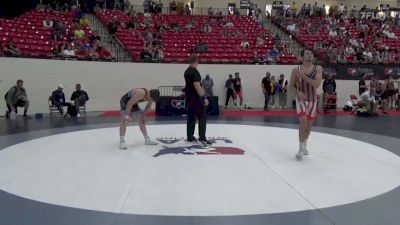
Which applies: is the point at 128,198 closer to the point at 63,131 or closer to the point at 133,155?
the point at 133,155

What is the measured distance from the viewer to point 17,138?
7254 mm

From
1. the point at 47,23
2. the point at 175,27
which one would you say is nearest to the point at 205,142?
the point at 47,23

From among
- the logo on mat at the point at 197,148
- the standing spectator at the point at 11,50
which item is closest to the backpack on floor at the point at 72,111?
the standing spectator at the point at 11,50

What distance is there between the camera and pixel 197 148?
245 inches

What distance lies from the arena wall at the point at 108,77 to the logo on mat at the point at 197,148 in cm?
794

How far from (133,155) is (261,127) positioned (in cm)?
398

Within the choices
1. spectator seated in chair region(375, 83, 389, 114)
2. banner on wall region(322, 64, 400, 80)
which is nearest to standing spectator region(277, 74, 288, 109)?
banner on wall region(322, 64, 400, 80)

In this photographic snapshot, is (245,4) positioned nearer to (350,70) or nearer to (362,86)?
(350,70)

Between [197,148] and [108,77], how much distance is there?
9438mm

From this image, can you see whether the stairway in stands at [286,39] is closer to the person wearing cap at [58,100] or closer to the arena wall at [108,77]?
the arena wall at [108,77]

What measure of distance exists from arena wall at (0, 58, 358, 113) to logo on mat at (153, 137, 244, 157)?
7939mm

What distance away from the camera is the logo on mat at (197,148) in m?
5.82

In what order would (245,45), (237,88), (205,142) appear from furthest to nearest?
(245,45), (237,88), (205,142)

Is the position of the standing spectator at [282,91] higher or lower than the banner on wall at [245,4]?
lower
